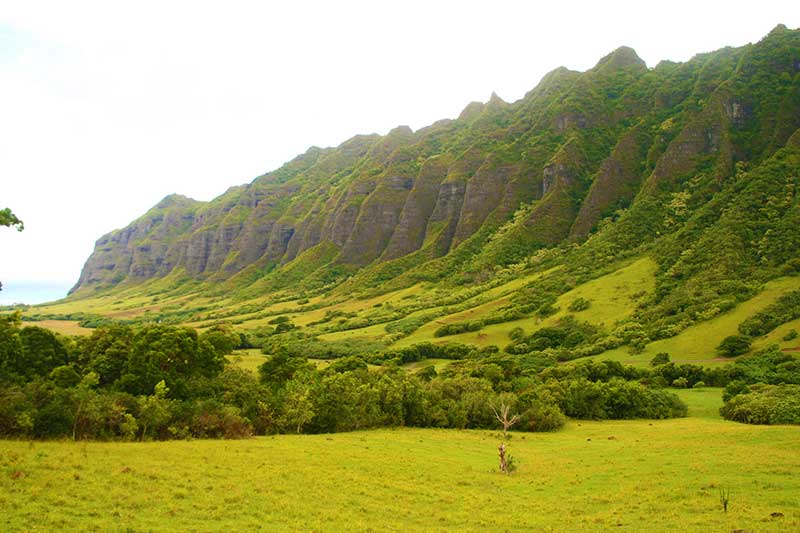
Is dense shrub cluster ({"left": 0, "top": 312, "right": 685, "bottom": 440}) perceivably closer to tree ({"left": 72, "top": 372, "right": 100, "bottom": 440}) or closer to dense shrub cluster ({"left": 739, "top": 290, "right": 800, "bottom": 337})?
tree ({"left": 72, "top": 372, "right": 100, "bottom": 440})

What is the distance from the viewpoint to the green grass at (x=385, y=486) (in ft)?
82.2

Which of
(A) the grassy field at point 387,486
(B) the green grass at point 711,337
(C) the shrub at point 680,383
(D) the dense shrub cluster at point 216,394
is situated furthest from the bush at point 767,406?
(B) the green grass at point 711,337

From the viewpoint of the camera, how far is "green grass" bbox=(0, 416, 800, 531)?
986 inches

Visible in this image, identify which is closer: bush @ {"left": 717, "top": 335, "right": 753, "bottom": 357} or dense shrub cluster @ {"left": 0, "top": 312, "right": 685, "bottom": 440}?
dense shrub cluster @ {"left": 0, "top": 312, "right": 685, "bottom": 440}

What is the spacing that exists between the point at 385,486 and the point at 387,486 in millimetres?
125

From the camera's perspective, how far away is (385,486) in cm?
3394

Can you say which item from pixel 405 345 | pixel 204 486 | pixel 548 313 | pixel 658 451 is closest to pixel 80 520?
pixel 204 486

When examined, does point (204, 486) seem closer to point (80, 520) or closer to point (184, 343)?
point (80, 520)

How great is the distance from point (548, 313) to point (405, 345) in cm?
3737

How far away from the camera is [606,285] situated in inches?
5659

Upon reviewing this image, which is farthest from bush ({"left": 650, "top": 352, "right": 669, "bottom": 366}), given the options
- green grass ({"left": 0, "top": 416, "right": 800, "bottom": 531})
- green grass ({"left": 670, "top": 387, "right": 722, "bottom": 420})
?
green grass ({"left": 0, "top": 416, "right": 800, "bottom": 531})

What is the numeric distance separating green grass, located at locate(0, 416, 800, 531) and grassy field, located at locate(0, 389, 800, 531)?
0.10 m

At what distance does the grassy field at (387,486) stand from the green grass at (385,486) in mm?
103

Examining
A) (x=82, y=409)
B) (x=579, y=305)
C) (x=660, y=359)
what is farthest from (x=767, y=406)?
(x=579, y=305)
